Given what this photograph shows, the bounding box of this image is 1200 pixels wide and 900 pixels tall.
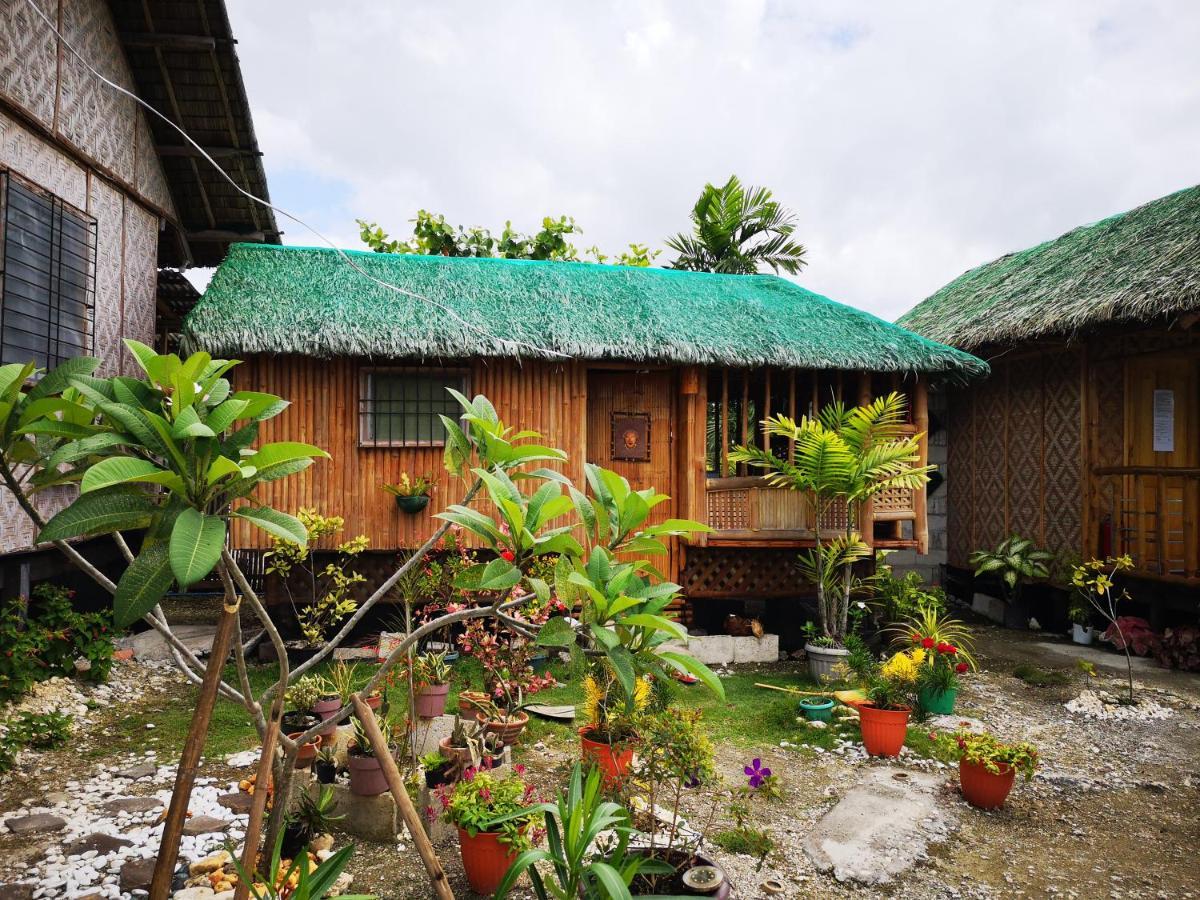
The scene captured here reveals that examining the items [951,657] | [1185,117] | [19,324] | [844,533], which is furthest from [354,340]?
[1185,117]

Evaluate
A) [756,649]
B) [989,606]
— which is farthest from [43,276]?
A: [989,606]

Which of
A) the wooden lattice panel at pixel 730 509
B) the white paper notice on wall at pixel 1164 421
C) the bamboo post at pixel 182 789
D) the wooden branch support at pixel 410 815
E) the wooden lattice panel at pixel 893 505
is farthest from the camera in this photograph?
the white paper notice on wall at pixel 1164 421

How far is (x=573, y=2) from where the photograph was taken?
9.23 metres

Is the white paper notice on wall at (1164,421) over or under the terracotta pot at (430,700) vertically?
over

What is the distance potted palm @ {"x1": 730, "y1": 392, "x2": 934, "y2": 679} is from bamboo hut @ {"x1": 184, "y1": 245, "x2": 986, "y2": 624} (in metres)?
0.52

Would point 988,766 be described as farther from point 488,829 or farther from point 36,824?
point 36,824

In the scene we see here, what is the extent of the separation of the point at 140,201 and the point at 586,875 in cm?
771

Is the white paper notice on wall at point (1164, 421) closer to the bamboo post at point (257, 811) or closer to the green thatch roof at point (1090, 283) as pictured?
the green thatch roof at point (1090, 283)

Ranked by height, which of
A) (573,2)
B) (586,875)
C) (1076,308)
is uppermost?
(573,2)

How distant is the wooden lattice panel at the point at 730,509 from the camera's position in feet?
25.3

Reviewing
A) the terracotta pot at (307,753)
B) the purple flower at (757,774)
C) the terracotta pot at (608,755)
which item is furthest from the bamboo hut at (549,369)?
the purple flower at (757,774)

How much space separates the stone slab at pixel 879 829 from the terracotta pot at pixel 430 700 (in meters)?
2.57

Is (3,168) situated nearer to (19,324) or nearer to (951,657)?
(19,324)

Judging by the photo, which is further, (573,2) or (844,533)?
(573,2)
